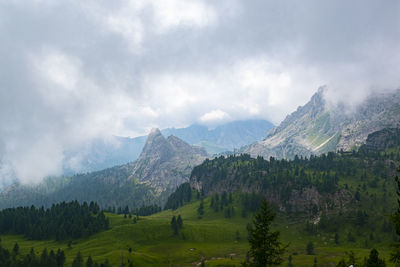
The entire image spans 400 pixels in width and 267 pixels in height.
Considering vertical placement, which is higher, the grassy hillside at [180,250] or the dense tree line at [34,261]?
the dense tree line at [34,261]

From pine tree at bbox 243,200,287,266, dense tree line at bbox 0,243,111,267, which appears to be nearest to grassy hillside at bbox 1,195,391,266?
dense tree line at bbox 0,243,111,267

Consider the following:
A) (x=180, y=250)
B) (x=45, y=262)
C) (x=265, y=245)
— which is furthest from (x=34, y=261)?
(x=265, y=245)

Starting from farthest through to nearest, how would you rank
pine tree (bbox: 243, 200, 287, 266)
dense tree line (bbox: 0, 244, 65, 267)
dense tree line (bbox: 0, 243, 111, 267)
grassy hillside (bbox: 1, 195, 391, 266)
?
grassy hillside (bbox: 1, 195, 391, 266), dense tree line (bbox: 0, 243, 111, 267), dense tree line (bbox: 0, 244, 65, 267), pine tree (bbox: 243, 200, 287, 266)

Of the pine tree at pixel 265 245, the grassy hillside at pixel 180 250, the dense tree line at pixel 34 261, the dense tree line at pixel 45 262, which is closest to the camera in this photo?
the pine tree at pixel 265 245

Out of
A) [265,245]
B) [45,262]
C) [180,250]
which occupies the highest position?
[265,245]

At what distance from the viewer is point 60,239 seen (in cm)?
19738

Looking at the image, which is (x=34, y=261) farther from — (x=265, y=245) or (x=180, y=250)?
(x=265, y=245)

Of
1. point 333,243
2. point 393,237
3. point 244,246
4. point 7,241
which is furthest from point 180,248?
point 393,237

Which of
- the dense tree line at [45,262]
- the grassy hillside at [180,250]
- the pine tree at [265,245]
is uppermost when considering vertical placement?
the pine tree at [265,245]

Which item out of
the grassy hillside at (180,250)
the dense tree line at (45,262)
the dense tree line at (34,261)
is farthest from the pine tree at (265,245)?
the dense tree line at (34,261)

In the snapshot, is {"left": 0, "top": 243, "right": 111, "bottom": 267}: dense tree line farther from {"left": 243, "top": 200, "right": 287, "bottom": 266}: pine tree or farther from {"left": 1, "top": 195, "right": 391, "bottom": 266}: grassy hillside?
{"left": 243, "top": 200, "right": 287, "bottom": 266}: pine tree

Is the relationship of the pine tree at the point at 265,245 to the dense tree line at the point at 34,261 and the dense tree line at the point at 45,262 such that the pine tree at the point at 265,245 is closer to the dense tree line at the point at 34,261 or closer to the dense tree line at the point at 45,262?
the dense tree line at the point at 45,262

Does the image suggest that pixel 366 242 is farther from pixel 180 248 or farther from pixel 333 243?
pixel 180 248

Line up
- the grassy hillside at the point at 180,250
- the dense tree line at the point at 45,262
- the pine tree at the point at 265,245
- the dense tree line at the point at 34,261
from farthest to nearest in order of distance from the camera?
the grassy hillside at the point at 180,250, the dense tree line at the point at 45,262, the dense tree line at the point at 34,261, the pine tree at the point at 265,245
